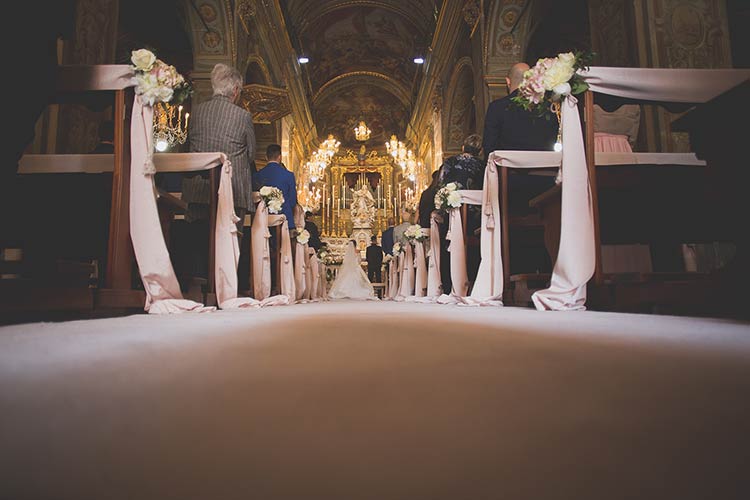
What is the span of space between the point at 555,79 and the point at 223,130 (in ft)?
8.70

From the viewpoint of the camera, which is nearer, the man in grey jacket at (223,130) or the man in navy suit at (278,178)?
the man in grey jacket at (223,130)

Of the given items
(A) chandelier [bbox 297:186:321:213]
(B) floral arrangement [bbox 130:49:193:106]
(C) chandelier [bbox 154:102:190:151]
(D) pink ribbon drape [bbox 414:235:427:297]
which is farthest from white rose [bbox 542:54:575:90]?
(A) chandelier [bbox 297:186:321:213]

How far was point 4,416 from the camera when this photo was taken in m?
0.63

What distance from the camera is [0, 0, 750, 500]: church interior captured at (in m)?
0.51

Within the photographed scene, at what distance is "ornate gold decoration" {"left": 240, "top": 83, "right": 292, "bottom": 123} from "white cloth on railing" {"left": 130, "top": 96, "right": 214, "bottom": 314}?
6.80m

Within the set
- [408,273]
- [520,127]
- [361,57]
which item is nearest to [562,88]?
[520,127]

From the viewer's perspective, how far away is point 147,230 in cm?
257

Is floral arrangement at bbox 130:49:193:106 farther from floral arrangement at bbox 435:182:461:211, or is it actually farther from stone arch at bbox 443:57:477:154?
stone arch at bbox 443:57:477:154

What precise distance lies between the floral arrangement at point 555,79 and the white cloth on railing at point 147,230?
219cm

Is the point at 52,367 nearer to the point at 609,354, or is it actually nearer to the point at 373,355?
the point at 373,355

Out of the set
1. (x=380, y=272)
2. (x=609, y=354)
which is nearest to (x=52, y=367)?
(x=609, y=354)

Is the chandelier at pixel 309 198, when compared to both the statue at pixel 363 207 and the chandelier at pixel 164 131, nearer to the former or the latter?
the statue at pixel 363 207

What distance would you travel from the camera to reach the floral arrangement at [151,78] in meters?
2.53

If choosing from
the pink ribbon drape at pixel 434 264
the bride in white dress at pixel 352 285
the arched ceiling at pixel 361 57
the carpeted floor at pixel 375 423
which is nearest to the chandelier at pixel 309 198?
the arched ceiling at pixel 361 57
